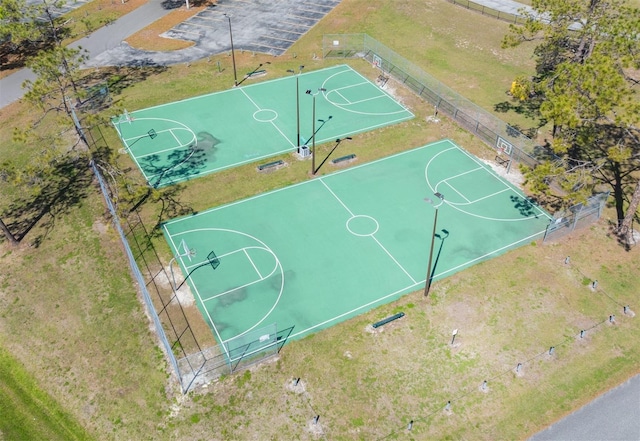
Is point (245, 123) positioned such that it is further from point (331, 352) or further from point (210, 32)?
point (331, 352)

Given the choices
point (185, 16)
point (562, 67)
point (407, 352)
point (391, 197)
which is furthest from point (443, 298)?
point (185, 16)

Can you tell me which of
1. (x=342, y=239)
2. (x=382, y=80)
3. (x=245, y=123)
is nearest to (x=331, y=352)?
(x=342, y=239)

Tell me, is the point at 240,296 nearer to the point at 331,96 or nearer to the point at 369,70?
the point at 331,96

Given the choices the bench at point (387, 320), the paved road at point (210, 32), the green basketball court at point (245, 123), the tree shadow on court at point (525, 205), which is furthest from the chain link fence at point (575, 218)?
the paved road at point (210, 32)

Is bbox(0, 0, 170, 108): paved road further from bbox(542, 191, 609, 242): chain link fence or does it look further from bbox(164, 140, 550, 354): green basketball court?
bbox(542, 191, 609, 242): chain link fence

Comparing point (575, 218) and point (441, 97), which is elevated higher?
point (441, 97)
